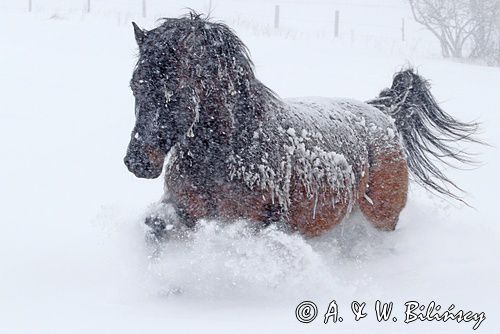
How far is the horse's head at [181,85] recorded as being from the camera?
3197 millimetres

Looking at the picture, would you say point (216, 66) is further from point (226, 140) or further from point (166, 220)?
point (166, 220)

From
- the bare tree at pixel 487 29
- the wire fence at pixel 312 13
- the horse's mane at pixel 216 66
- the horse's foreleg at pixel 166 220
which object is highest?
the horse's mane at pixel 216 66

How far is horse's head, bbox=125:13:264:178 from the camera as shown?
3.20 metres

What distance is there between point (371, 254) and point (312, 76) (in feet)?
30.2

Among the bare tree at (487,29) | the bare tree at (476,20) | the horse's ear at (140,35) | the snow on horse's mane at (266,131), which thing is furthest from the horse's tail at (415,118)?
the bare tree at (476,20)

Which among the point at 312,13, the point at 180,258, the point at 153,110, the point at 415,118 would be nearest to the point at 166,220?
the point at 180,258

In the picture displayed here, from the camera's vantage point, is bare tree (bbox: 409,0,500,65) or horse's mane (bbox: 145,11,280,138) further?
bare tree (bbox: 409,0,500,65)

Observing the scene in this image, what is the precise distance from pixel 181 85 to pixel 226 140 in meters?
0.38

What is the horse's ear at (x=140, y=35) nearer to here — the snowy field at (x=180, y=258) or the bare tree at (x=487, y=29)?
the snowy field at (x=180, y=258)

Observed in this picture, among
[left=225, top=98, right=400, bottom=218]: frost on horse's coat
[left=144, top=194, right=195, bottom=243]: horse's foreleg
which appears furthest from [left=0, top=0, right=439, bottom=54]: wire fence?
[left=144, top=194, right=195, bottom=243]: horse's foreleg

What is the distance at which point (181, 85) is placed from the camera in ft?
10.6

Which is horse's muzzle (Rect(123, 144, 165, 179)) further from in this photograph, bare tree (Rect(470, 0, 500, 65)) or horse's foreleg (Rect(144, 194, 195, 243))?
bare tree (Rect(470, 0, 500, 65))

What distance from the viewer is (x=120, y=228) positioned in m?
4.02

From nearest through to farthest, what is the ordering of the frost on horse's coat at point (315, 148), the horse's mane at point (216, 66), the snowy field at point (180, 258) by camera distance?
the snowy field at point (180, 258) < the horse's mane at point (216, 66) < the frost on horse's coat at point (315, 148)
